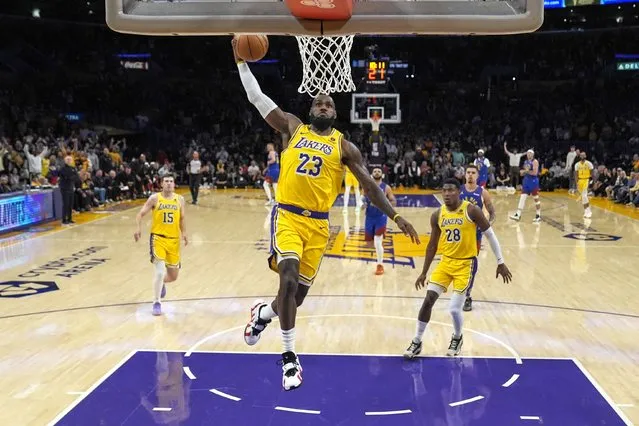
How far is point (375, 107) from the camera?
2525 centimetres

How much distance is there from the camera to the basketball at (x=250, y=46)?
487 cm

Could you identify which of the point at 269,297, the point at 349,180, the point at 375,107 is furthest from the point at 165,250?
the point at 375,107

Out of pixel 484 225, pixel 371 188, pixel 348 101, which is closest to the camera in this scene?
pixel 371 188

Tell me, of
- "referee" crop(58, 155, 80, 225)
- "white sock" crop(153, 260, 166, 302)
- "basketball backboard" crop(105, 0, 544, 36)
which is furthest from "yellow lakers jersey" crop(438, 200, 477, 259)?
"referee" crop(58, 155, 80, 225)

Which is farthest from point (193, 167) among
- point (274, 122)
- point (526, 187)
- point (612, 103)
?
point (612, 103)

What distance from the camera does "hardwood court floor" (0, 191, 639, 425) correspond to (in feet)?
21.4

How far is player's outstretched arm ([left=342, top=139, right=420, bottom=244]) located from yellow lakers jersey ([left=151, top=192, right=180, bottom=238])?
4.27 meters

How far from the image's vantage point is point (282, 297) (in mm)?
4312

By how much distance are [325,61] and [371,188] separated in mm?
3313

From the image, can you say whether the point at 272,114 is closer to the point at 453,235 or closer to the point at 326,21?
the point at 326,21

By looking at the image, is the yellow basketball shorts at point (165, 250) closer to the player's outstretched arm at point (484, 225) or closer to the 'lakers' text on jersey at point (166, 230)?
the 'lakers' text on jersey at point (166, 230)

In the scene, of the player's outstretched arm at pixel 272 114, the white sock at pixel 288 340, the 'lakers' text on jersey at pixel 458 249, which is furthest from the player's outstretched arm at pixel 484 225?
the white sock at pixel 288 340

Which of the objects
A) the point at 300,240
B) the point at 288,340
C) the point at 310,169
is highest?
the point at 310,169

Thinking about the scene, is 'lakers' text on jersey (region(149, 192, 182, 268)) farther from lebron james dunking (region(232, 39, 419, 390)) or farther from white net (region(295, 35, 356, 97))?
lebron james dunking (region(232, 39, 419, 390))
